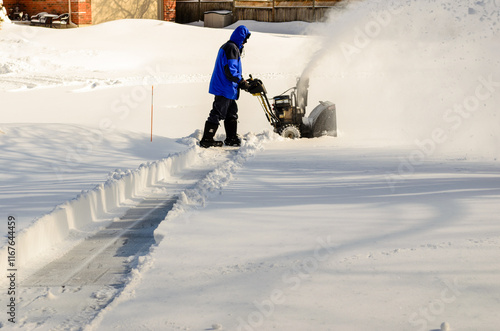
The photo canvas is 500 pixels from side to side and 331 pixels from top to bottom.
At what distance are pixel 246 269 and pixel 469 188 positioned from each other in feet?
10.8

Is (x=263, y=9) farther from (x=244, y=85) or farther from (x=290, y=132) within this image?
(x=244, y=85)

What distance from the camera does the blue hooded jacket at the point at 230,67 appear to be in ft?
34.6

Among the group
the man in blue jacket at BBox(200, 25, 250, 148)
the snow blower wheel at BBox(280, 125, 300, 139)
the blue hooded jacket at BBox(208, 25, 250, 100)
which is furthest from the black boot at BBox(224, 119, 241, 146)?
the snow blower wheel at BBox(280, 125, 300, 139)

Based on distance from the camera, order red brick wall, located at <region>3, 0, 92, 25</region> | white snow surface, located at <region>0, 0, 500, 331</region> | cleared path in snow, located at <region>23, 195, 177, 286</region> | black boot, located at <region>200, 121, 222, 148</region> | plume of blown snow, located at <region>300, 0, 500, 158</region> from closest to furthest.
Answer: white snow surface, located at <region>0, 0, 500, 331</region>
cleared path in snow, located at <region>23, 195, 177, 286</region>
black boot, located at <region>200, 121, 222, 148</region>
plume of blown snow, located at <region>300, 0, 500, 158</region>
red brick wall, located at <region>3, 0, 92, 25</region>

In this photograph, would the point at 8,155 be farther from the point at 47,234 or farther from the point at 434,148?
the point at 434,148

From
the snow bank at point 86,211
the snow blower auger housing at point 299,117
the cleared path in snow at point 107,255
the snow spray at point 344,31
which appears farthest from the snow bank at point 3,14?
the cleared path in snow at point 107,255

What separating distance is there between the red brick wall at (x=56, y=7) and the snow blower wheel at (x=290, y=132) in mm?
21378

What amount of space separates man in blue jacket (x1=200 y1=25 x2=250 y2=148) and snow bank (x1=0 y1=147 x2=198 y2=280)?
2095 millimetres

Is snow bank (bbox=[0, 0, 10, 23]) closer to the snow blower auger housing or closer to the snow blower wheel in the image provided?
the snow blower auger housing

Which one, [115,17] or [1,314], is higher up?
[115,17]

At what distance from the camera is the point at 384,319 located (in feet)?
11.5

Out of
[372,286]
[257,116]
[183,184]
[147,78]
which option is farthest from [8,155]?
[147,78]

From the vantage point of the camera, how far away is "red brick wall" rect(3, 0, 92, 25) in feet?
101

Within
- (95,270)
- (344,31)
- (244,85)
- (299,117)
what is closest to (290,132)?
(299,117)
